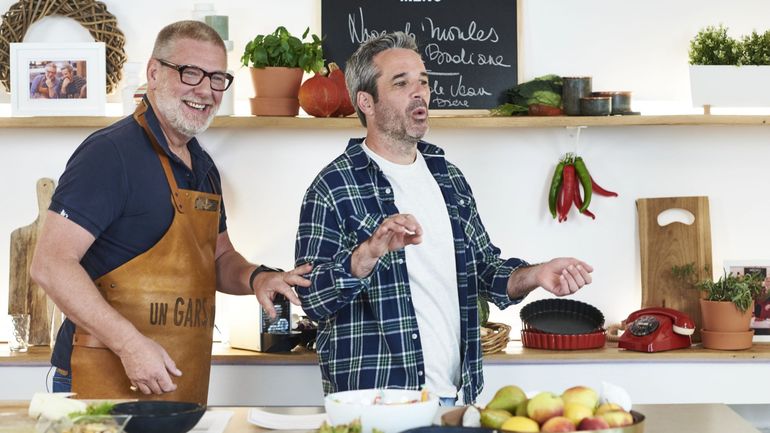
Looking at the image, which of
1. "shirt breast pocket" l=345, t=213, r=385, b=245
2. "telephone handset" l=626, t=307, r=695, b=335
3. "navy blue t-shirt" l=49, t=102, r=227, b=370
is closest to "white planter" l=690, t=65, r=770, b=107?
"telephone handset" l=626, t=307, r=695, b=335

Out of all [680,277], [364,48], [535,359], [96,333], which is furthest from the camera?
[680,277]

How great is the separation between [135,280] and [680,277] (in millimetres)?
2171

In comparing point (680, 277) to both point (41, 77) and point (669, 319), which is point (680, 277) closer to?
point (669, 319)

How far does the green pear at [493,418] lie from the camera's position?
1.75 meters

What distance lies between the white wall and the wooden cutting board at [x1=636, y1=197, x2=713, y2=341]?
68 millimetres

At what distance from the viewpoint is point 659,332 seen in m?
3.54

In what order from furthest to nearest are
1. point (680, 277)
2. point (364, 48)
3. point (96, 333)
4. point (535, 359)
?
point (680, 277) < point (535, 359) < point (364, 48) < point (96, 333)

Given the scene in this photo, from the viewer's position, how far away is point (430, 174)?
2.71 metres

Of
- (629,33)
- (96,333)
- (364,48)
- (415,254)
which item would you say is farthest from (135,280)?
(629,33)

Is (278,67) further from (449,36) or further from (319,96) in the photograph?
(449,36)

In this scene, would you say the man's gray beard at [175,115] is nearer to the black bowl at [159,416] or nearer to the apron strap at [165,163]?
the apron strap at [165,163]

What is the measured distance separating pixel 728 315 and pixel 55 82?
2.53m

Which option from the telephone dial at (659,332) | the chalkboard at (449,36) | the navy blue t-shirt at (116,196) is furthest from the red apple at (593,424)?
the chalkboard at (449,36)

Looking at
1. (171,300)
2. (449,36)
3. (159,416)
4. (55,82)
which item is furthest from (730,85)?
(159,416)
